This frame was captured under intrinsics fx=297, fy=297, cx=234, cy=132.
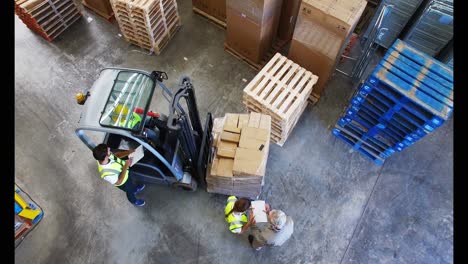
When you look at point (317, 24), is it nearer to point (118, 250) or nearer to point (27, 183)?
point (118, 250)

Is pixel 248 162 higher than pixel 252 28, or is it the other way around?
pixel 252 28

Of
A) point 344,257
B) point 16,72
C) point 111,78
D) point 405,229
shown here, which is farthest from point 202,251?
point 16,72

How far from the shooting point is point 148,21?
5566 millimetres

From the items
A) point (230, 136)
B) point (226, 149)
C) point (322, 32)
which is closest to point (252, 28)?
point (322, 32)

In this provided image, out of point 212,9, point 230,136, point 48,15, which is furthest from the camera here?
point 212,9

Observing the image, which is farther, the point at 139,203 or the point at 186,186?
the point at 139,203

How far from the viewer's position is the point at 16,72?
6258mm

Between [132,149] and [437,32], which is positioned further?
[437,32]

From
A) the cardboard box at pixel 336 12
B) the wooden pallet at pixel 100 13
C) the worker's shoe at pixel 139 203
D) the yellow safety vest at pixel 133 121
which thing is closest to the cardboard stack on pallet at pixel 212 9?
the wooden pallet at pixel 100 13

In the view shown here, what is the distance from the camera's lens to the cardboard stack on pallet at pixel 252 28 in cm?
500

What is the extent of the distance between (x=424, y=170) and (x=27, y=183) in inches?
271

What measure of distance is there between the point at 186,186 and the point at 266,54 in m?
3.19

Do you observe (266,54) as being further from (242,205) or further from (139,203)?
(139,203)

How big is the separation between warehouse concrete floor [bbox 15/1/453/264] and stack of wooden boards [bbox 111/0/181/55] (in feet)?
2.53
